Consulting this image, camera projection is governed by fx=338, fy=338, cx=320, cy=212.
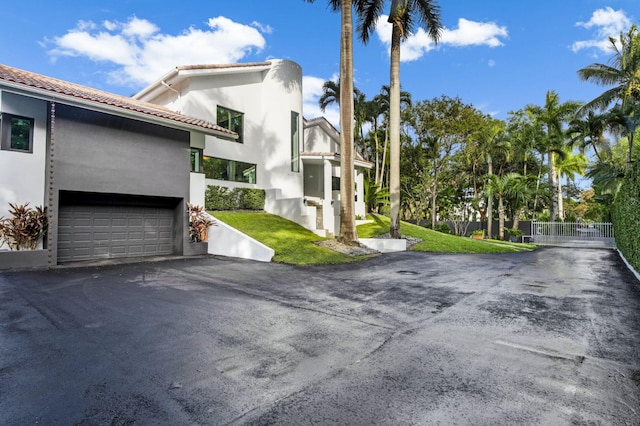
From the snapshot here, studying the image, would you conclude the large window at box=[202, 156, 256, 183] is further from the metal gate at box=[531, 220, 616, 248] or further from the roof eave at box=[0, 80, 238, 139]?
the metal gate at box=[531, 220, 616, 248]

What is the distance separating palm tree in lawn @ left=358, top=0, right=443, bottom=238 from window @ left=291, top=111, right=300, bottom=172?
620 centimetres

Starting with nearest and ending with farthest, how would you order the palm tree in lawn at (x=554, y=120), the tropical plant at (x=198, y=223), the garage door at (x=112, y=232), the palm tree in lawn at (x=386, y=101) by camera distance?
the garage door at (x=112, y=232)
the tropical plant at (x=198, y=223)
the palm tree in lawn at (x=554, y=120)
the palm tree in lawn at (x=386, y=101)

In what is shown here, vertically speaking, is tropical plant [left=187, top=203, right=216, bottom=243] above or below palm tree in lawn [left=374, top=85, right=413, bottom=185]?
below

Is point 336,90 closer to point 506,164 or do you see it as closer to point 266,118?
point 266,118

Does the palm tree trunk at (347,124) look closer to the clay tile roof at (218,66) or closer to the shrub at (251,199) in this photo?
the shrub at (251,199)

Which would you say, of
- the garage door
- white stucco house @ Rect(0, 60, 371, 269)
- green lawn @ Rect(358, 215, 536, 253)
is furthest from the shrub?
green lawn @ Rect(358, 215, 536, 253)

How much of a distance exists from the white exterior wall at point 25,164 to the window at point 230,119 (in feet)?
26.7

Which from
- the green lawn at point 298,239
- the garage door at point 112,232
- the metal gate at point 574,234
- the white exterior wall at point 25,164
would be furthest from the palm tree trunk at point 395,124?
the metal gate at point 574,234

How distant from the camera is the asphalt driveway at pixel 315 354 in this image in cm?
267

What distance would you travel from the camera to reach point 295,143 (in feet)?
67.4

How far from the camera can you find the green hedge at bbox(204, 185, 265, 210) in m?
16.1

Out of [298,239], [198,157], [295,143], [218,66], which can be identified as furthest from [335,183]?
[198,157]

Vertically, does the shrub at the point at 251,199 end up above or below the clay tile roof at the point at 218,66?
below

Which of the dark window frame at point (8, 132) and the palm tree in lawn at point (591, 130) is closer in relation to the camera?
the dark window frame at point (8, 132)
